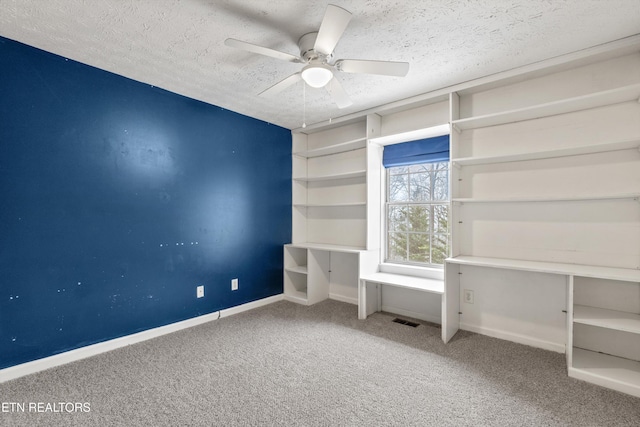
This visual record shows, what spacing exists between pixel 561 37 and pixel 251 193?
10.3 ft

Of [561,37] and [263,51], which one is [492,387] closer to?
[561,37]

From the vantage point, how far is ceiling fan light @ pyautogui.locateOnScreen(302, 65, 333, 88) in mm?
1939

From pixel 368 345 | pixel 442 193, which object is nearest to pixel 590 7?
pixel 442 193

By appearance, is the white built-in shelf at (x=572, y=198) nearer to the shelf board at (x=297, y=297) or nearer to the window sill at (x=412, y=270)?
the window sill at (x=412, y=270)

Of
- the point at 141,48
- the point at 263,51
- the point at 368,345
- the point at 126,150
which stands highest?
the point at 141,48

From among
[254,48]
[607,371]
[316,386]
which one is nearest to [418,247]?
[607,371]

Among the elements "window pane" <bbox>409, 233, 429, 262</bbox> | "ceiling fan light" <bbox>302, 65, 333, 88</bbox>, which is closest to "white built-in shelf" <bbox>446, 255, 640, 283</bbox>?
"window pane" <bbox>409, 233, 429, 262</bbox>

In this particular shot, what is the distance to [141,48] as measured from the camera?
217 cm

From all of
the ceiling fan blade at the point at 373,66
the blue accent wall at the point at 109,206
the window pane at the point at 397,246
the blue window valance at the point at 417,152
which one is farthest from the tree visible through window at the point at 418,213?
the blue accent wall at the point at 109,206

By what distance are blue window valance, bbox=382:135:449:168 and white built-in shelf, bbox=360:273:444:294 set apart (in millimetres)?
1256

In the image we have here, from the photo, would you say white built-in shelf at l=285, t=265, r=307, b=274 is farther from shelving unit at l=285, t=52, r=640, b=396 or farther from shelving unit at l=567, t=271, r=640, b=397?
shelving unit at l=567, t=271, r=640, b=397

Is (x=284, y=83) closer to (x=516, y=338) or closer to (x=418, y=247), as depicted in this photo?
(x=418, y=247)

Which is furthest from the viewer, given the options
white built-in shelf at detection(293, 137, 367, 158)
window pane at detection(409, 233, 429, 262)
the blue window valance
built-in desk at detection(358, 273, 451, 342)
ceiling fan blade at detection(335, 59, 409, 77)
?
white built-in shelf at detection(293, 137, 367, 158)

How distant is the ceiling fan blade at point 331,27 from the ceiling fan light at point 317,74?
4.5 inches
